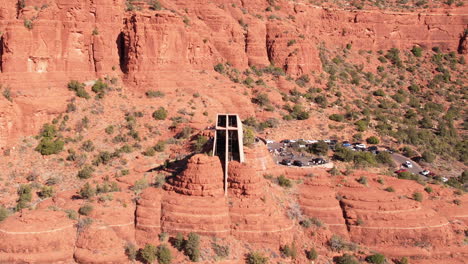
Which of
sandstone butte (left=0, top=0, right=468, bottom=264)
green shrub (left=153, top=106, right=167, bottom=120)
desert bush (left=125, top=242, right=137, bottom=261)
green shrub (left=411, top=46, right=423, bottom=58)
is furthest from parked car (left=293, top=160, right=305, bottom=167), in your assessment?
green shrub (left=411, top=46, right=423, bottom=58)

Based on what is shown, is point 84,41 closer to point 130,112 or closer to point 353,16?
point 130,112

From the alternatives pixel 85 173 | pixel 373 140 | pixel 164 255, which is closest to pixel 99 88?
pixel 85 173

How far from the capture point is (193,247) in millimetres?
25172

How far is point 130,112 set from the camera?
40.2 metres

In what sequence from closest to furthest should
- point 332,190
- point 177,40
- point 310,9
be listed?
point 332,190 → point 177,40 → point 310,9

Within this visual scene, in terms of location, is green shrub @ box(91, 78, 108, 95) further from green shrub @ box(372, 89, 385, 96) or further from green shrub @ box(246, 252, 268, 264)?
green shrub @ box(372, 89, 385, 96)

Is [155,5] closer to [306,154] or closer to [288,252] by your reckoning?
[306,154]

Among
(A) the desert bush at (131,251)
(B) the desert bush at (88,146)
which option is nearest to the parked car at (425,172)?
(A) the desert bush at (131,251)

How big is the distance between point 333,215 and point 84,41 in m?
27.6

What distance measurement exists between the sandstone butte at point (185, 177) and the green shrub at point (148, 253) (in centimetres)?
110

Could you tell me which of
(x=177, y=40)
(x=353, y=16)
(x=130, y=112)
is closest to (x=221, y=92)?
(x=177, y=40)

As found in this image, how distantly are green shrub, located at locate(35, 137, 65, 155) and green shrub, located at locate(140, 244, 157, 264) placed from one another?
46.0ft

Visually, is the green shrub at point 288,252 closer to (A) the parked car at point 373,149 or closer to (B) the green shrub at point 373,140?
(A) the parked car at point 373,149

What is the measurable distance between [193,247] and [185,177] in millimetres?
4662
